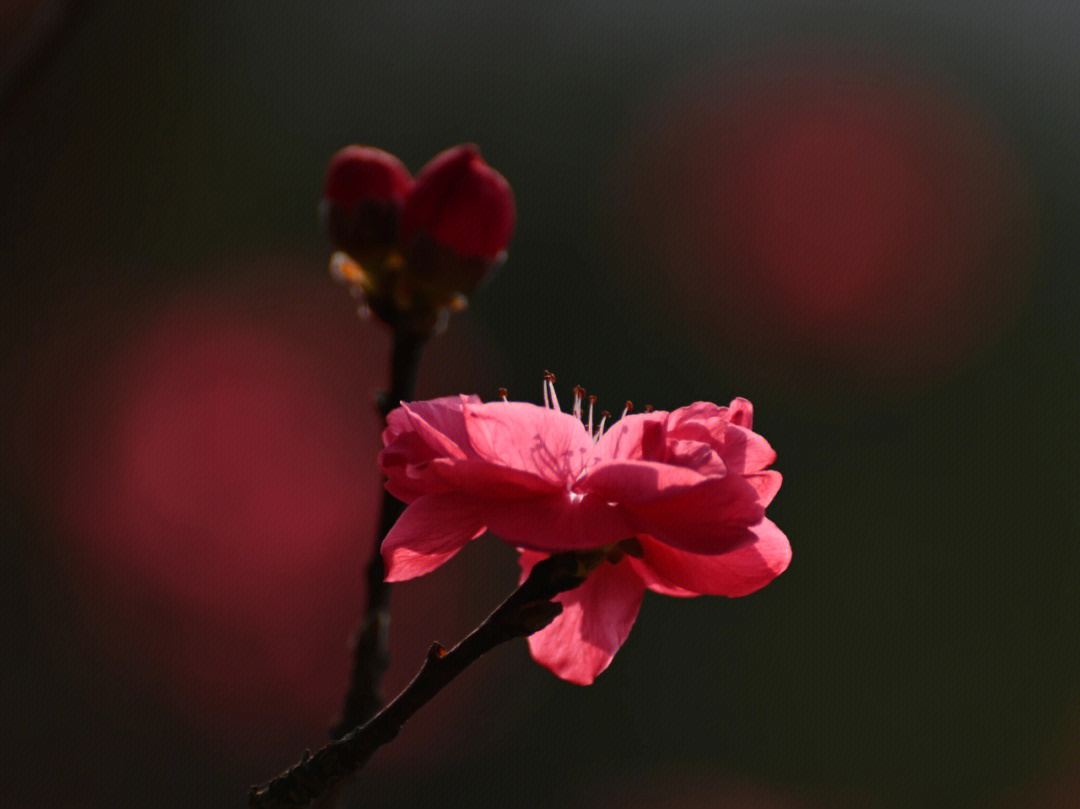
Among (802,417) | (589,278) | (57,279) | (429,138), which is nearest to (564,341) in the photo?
(589,278)

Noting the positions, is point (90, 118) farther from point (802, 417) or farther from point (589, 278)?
point (802, 417)

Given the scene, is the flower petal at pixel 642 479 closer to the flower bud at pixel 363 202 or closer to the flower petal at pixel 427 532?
the flower petal at pixel 427 532

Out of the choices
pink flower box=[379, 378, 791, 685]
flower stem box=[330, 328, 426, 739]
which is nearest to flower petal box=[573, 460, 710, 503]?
pink flower box=[379, 378, 791, 685]

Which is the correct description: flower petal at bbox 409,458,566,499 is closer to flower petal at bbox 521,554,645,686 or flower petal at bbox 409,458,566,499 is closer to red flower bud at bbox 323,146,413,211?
flower petal at bbox 521,554,645,686

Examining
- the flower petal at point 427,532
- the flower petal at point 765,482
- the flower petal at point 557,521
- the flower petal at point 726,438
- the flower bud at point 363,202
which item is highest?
the flower bud at point 363,202

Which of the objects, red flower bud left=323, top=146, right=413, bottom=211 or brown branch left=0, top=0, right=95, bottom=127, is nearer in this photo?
brown branch left=0, top=0, right=95, bottom=127

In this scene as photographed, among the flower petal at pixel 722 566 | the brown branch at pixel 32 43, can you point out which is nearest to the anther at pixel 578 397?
the flower petal at pixel 722 566
